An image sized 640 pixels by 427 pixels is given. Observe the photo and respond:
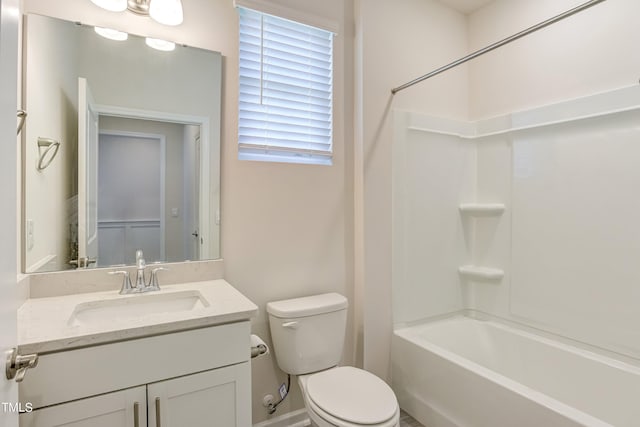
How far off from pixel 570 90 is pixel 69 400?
2.68m

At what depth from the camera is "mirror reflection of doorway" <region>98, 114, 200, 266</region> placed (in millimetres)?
1503

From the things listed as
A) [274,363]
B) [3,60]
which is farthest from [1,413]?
[274,363]

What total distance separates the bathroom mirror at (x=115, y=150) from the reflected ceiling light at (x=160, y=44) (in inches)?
0.8

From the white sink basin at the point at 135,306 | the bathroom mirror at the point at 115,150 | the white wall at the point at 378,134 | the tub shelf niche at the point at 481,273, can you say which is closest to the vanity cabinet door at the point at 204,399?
the white sink basin at the point at 135,306

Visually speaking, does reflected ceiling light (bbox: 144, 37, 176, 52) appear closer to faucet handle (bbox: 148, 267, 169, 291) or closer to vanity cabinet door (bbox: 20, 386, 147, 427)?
faucet handle (bbox: 148, 267, 169, 291)

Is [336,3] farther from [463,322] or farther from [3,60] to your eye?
[463,322]

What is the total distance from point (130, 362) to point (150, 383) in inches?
3.9

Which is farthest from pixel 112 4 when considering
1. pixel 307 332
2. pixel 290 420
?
pixel 290 420

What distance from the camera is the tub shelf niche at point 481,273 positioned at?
7.72 ft

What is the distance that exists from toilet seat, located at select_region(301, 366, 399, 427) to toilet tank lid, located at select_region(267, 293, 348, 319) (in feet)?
1.02

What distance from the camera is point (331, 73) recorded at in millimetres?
2049

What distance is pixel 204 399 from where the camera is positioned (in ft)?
3.90

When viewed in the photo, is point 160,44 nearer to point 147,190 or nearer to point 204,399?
point 147,190

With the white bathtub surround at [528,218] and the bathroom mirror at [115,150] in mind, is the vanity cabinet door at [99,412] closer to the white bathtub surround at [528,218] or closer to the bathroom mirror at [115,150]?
the bathroom mirror at [115,150]
